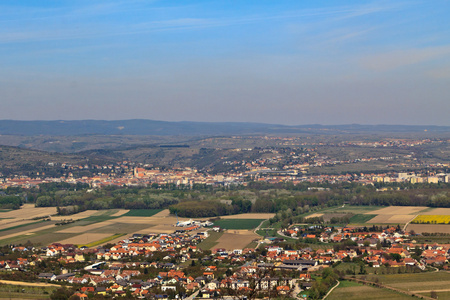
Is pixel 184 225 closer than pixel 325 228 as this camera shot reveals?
No

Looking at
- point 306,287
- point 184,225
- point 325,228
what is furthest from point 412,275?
point 184,225

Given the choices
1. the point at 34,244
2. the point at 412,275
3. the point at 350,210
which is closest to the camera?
the point at 412,275

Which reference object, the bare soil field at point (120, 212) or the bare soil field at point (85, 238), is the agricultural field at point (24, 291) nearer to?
the bare soil field at point (85, 238)

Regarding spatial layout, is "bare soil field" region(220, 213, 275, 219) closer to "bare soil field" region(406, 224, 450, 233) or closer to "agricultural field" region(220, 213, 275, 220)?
"agricultural field" region(220, 213, 275, 220)

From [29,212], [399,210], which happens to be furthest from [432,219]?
[29,212]

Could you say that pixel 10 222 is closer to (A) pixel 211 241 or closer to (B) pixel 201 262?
(A) pixel 211 241

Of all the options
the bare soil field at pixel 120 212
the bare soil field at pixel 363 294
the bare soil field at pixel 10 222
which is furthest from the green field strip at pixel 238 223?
the bare soil field at pixel 363 294

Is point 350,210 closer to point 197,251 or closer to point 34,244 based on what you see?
point 197,251
